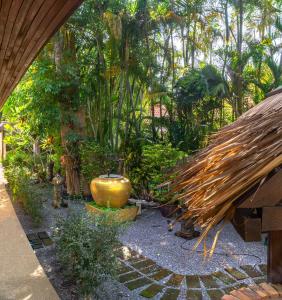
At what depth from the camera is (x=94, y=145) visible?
250 inches

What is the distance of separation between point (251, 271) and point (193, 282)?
741 mm

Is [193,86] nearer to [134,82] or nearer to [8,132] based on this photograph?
[134,82]

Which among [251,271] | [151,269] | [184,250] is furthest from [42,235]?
[251,271]

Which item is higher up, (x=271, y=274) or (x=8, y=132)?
(x=8, y=132)

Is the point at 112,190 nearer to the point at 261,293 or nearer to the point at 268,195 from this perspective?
the point at 261,293

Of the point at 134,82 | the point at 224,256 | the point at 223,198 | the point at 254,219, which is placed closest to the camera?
the point at 223,198

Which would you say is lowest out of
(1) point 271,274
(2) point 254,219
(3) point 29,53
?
(1) point 271,274

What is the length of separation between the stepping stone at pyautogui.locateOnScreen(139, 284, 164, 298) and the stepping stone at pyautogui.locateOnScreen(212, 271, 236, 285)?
0.67 m

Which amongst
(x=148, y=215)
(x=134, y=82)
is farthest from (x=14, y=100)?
(x=148, y=215)

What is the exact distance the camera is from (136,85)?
727 cm

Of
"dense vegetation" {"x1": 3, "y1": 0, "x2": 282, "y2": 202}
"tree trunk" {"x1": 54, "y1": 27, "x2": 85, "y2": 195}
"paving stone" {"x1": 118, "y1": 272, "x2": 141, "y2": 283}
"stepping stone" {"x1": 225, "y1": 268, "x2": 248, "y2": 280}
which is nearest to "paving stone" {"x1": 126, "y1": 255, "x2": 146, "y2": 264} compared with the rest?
"paving stone" {"x1": 118, "y1": 272, "x2": 141, "y2": 283}

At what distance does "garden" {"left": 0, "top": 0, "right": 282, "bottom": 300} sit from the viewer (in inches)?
175

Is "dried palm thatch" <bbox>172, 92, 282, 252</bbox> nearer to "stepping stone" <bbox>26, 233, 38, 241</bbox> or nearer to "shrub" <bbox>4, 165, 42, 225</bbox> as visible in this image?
"stepping stone" <bbox>26, 233, 38, 241</bbox>

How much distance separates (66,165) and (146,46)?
3081 mm
